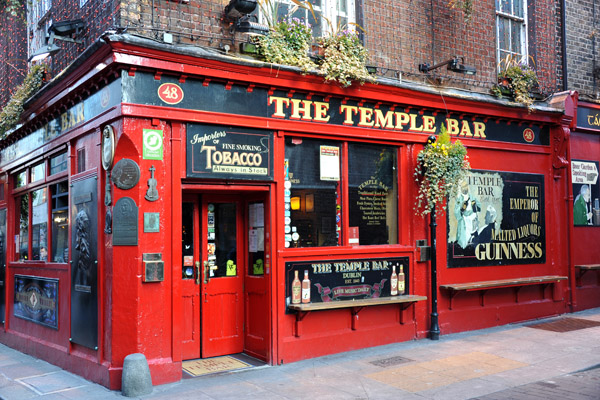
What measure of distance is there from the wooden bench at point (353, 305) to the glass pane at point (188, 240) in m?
1.58

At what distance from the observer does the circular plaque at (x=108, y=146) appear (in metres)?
7.11

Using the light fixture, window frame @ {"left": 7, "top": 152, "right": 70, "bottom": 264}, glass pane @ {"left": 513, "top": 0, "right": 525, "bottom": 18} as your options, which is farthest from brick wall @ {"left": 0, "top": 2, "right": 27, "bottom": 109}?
glass pane @ {"left": 513, "top": 0, "right": 525, "bottom": 18}

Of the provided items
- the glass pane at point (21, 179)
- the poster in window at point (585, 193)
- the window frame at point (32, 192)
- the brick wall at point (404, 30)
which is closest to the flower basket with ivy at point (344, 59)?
the brick wall at point (404, 30)

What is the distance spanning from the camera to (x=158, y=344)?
709 centimetres

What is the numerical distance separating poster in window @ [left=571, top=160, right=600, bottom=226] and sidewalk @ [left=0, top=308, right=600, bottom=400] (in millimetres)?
3393

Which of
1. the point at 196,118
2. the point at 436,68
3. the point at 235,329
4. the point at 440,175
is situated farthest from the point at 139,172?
the point at 436,68

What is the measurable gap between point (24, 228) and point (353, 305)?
6898 mm

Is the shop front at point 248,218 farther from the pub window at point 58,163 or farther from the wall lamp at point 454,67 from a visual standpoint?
the wall lamp at point 454,67

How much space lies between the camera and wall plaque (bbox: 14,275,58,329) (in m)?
8.94

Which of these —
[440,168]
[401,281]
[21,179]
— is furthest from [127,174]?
[21,179]

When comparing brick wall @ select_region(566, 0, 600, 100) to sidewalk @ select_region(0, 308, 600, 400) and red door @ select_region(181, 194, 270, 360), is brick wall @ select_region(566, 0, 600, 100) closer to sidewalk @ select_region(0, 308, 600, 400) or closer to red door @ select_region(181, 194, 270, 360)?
sidewalk @ select_region(0, 308, 600, 400)

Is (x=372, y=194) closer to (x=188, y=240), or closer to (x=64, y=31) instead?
(x=188, y=240)

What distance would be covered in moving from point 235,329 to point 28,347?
160 inches

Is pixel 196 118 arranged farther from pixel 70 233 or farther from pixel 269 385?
pixel 269 385
